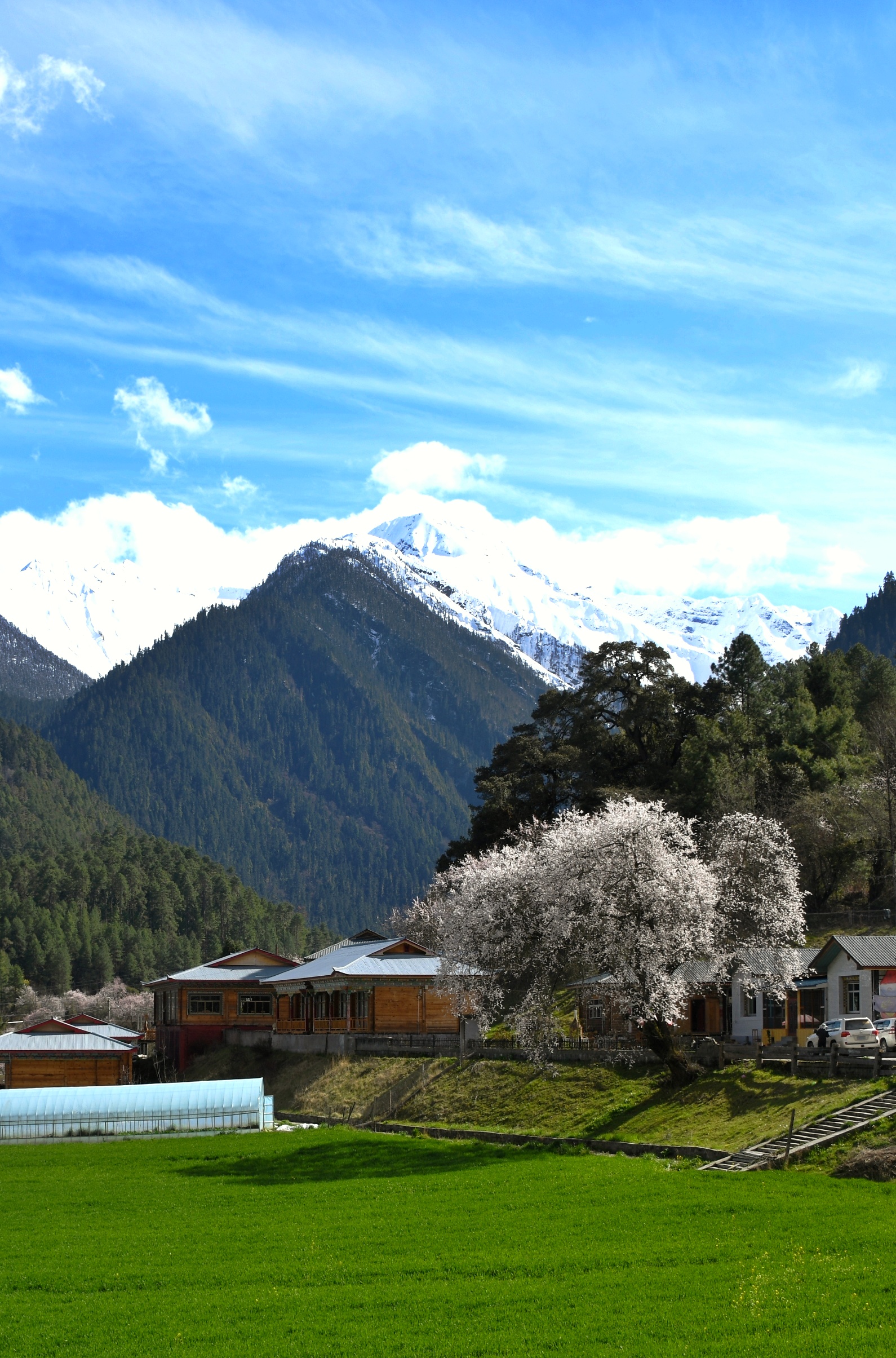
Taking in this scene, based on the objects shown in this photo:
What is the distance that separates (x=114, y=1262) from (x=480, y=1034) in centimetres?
3650

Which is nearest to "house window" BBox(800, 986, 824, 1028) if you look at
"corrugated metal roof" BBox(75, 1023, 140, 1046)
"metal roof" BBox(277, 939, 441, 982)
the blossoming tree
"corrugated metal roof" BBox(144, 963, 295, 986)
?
the blossoming tree

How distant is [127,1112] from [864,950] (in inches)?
1195

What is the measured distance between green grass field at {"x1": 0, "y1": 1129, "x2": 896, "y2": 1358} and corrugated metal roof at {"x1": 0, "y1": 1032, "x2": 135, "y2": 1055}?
3377 centimetres

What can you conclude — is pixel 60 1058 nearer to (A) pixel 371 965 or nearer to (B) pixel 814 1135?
(A) pixel 371 965

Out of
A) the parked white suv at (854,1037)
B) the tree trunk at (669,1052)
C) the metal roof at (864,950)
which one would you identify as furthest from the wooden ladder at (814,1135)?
the metal roof at (864,950)

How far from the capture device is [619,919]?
42.7m

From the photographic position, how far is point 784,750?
277ft

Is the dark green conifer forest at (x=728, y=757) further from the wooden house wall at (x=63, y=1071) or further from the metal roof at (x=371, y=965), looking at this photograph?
the wooden house wall at (x=63, y=1071)

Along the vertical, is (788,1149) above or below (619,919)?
below

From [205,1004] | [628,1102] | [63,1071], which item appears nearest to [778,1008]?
[628,1102]

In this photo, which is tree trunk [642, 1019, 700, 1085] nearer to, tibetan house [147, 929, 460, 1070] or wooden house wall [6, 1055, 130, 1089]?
tibetan house [147, 929, 460, 1070]

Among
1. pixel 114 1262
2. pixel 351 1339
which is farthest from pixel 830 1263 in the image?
pixel 114 1262

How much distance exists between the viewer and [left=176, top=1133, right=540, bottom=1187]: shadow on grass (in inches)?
1428

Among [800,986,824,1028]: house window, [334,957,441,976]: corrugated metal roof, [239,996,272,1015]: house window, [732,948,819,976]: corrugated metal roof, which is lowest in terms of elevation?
[239,996,272,1015]: house window
